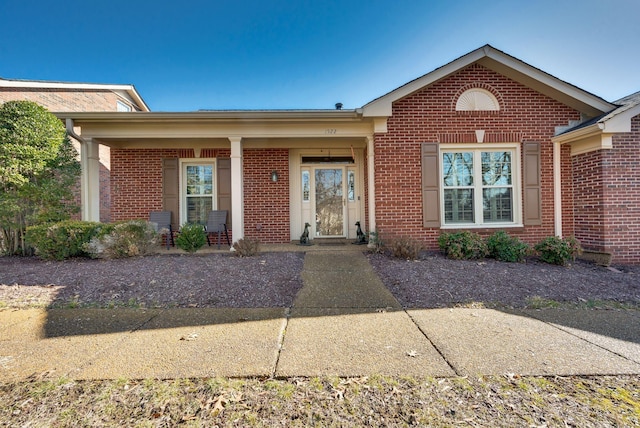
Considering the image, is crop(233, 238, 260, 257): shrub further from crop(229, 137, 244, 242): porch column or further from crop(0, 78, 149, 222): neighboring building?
crop(0, 78, 149, 222): neighboring building

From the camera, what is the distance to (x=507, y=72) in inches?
240

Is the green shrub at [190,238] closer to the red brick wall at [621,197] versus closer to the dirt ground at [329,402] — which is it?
the dirt ground at [329,402]

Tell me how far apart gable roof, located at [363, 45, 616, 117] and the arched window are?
547mm

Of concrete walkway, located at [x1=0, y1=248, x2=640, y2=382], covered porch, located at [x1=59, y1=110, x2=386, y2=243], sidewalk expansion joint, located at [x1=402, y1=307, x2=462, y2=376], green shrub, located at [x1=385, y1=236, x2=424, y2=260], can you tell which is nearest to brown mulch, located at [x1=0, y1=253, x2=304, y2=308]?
concrete walkway, located at [x1=0, y1=248, x2=640, y2=382]

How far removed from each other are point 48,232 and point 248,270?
3.86 m

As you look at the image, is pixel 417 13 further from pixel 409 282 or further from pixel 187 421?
pixel 187 421

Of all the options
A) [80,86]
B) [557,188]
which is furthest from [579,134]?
[80,86]

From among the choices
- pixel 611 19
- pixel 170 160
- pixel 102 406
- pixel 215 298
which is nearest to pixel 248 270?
pixel 215 298

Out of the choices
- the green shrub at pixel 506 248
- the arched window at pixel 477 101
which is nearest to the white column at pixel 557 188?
the green shrub at pixel 506 248

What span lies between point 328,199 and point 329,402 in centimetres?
639

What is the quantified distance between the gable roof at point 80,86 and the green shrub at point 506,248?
14.7 m

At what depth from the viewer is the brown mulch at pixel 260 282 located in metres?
3.68

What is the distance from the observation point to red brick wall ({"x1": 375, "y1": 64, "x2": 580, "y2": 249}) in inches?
243

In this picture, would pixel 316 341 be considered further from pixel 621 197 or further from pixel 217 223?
pixel 621 197
